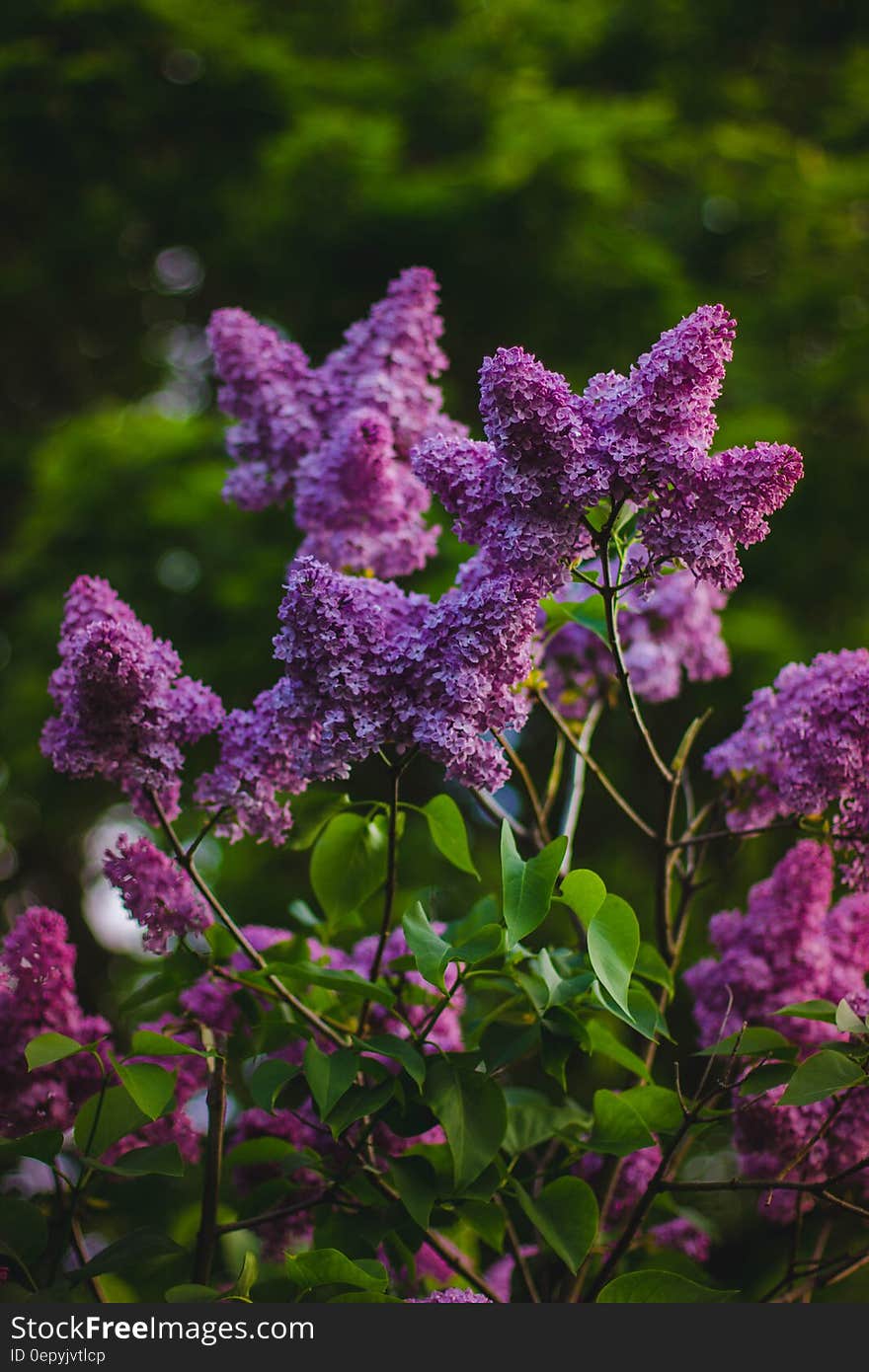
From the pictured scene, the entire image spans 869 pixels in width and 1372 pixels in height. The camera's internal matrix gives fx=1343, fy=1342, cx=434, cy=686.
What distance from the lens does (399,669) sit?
1.06 meters

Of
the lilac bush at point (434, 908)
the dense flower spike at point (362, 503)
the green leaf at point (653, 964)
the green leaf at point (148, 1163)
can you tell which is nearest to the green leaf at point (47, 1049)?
the lilac bush at point (434, 908)

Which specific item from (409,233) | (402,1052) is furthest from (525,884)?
(409,233)

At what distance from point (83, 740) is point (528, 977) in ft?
1.44

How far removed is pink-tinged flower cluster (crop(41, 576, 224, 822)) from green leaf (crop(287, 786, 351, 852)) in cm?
15

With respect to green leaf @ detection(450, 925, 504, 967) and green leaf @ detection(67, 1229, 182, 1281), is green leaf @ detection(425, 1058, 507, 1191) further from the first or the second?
green leaf @ detection(67, 1229, 182, 1281)

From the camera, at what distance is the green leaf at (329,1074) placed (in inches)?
40.7

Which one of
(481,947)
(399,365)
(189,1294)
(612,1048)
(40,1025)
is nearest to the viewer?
(189,1294)

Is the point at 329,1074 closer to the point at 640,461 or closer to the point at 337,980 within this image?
the point at 337,980

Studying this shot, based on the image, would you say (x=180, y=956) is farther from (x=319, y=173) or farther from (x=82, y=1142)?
(x=319, y=173)

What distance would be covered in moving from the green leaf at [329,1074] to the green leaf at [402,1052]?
0.06ft

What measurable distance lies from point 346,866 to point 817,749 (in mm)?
463

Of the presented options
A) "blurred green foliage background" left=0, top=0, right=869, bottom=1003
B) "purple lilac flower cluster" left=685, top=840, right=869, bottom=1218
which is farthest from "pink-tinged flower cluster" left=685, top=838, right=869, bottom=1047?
"blurred green foliage background" left=0, top=0, right=869, bottom=1003

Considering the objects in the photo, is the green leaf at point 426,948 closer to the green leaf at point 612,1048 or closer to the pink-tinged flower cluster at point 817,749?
the green leaf at point 612,1048

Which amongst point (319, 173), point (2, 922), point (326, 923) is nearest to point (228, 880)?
point (2, 922)
